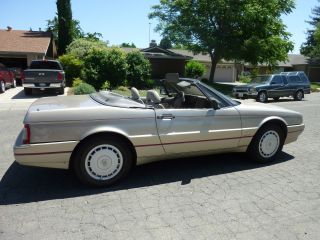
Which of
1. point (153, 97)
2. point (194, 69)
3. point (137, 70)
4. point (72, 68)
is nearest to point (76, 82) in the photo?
point (72, 68)

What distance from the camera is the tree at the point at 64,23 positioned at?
3431 centimetres

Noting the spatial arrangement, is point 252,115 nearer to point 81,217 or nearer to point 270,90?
point 81,217

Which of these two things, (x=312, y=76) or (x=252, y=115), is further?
(x=312, y=76)

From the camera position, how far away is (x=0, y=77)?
18219 mm

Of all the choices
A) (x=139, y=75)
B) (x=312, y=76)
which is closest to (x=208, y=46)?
(x=139, y=75)

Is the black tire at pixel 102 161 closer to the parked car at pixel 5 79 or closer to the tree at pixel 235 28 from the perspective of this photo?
the parked car at pixel 5 79

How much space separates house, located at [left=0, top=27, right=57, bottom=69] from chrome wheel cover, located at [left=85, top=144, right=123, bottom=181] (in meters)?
23.0

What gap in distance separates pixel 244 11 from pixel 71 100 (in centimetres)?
2419

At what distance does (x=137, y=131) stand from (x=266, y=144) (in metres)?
2.40

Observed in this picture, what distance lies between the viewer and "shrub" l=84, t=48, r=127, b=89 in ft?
70.9

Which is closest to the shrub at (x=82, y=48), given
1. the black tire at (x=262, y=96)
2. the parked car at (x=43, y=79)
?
the parked car at (x=43, y=79)

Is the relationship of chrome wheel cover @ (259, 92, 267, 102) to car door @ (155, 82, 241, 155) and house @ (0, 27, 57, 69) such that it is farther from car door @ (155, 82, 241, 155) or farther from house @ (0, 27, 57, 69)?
house @ (0, 27, 57, 69)

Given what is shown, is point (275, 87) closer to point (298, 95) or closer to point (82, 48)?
point (298, 95)

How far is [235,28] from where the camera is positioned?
1101 inches
